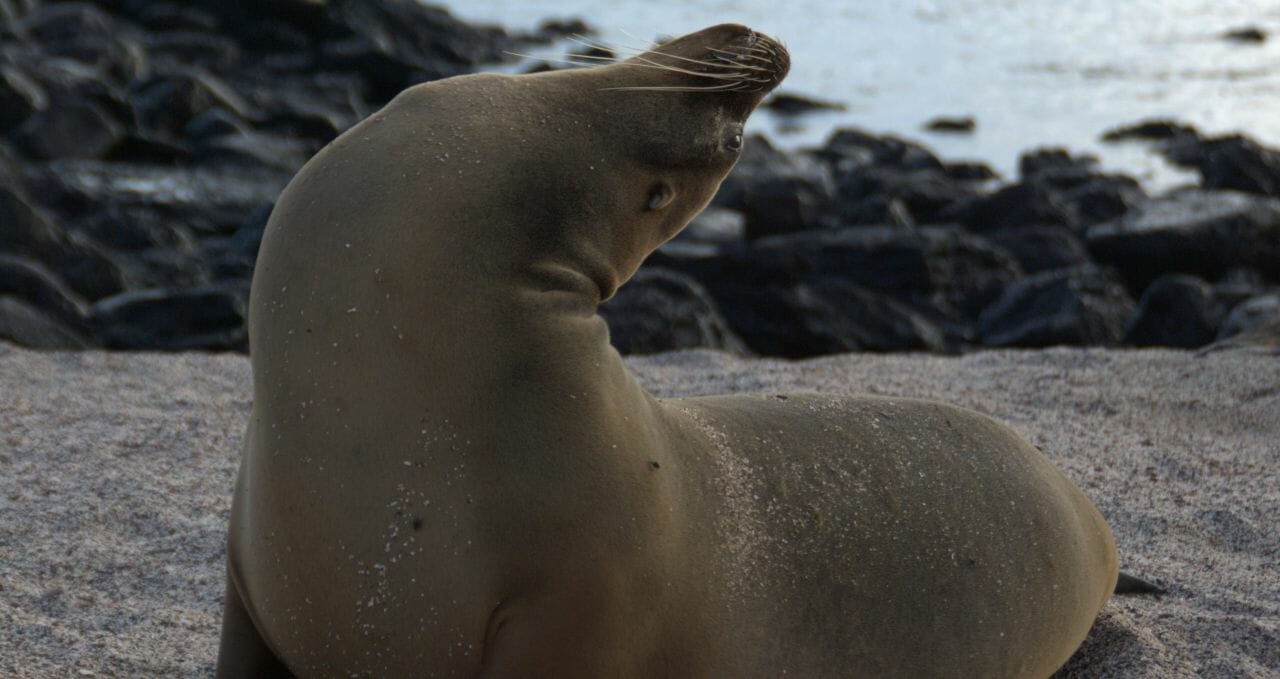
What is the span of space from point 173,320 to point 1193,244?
6623mm

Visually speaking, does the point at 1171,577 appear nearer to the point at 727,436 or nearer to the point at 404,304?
the point at 727,436

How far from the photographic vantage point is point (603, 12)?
23797mm

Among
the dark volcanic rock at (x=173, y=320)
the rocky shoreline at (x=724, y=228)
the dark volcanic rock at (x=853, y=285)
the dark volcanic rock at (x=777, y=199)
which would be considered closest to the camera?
the dark volcanic rock at (x=173, y=320)

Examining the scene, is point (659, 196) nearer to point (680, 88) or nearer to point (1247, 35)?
point (680, 88)

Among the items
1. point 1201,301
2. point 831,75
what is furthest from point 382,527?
point 831,75

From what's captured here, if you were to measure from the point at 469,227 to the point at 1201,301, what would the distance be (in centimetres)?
704

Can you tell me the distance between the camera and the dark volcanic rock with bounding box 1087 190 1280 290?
9.98 meters

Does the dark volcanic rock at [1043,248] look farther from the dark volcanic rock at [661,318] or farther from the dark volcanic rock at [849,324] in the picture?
the dark volcanic rock at [661,318]

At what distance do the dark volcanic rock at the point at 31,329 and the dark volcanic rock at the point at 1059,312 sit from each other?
4997mm

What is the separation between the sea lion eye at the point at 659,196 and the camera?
269 centimetres

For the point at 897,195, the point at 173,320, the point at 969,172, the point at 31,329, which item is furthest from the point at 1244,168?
the point at 31,329

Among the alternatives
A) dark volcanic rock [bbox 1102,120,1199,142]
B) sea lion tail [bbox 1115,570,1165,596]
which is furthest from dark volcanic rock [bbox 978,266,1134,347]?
dark volcanic rock [bbox 1102,120,1199,142]

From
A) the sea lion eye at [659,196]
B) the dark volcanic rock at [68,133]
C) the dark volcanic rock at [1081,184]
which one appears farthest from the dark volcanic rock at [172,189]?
the sea lion eye at [659,196]

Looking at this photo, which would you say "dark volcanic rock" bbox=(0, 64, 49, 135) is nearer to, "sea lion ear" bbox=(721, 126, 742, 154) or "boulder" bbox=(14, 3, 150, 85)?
"boulder" bbox=(14, 3, 150, 85)
